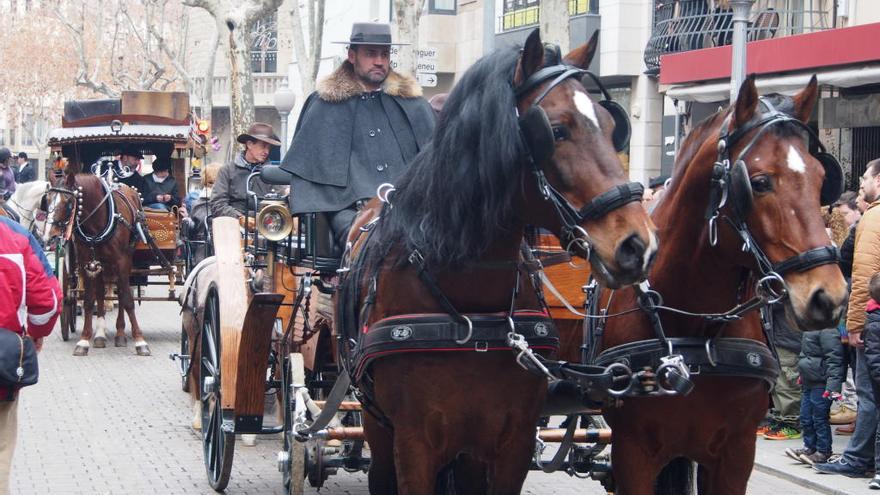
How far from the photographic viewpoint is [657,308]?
542 centimetres

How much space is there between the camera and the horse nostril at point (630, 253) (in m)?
4.38

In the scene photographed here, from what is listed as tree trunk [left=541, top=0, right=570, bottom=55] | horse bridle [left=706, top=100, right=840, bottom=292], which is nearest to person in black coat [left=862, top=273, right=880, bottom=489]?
horse bridle [left=706, top=100, right=840, bottom=292]

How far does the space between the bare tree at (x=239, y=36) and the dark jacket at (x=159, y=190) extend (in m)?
9.38

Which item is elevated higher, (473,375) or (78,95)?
(78,95)

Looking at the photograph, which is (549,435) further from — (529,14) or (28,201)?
(529,14)

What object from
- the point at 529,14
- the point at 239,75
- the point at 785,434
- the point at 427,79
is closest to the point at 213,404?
the point at 785,434

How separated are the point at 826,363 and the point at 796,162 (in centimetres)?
531

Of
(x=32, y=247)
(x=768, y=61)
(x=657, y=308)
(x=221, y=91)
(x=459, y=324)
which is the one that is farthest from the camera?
(x=221, y=91)

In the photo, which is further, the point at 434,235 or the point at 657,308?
the point at 657,308

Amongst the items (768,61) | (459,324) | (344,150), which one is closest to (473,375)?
(459,324)

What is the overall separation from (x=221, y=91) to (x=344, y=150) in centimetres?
4685

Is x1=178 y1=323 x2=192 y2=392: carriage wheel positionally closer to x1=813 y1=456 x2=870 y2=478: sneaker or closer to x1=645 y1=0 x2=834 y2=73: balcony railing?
x1=813 y1=456 x2=870 y2=478: sneaker

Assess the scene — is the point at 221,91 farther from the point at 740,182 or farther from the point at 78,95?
the point at 740,182

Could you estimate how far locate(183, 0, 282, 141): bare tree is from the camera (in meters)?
26.5
